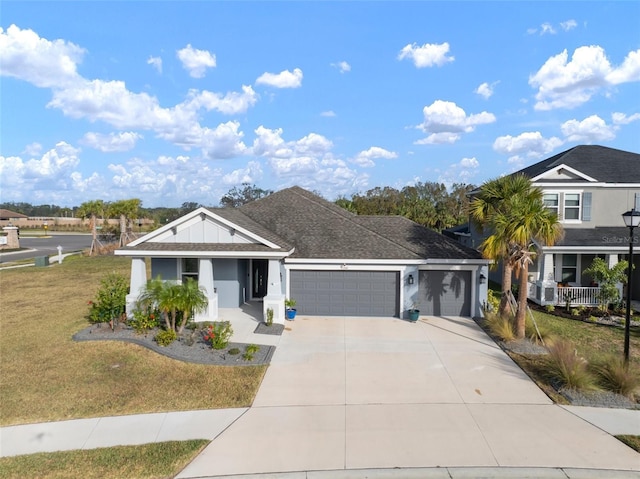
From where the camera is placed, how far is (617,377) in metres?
9.90

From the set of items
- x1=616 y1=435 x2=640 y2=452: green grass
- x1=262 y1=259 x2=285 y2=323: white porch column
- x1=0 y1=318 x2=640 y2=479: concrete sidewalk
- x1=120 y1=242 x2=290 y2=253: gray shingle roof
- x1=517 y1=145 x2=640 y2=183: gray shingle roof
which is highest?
x1=517 y1=145 x2=640 y2=183: gray shingle roof

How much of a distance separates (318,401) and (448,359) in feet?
15.9

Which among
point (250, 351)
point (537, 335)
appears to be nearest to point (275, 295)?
point (250, 351)

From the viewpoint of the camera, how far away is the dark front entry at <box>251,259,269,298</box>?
2014 centimetres

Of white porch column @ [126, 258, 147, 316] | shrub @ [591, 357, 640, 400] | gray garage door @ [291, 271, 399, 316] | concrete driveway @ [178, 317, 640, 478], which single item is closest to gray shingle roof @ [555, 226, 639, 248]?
gray garage door @ [291, 271, 399, 316]

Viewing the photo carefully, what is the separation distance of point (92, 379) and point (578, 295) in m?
20.1

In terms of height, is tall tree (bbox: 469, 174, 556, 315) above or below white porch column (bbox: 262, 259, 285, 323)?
above

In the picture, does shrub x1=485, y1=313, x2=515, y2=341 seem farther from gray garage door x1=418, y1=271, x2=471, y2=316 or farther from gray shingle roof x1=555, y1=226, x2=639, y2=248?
gray shingle roof x1=555, y1=226, x2=639, y2=248

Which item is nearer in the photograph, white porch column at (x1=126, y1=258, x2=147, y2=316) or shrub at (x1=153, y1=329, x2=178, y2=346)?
shrub at (x1=153, y1=329, x2=178, y2=346)

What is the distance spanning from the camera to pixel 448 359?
1228 centimetres

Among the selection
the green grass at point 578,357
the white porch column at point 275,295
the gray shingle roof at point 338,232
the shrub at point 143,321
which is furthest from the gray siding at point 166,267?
the green grass at point 578,357

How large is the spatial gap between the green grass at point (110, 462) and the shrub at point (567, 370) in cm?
881

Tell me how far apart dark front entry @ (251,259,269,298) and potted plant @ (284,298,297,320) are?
3275mm

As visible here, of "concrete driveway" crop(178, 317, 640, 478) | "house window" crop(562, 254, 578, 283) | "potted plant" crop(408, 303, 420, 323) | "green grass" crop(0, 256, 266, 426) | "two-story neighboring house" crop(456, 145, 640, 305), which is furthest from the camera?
"house window" crop(562, 254, 578, 283)
